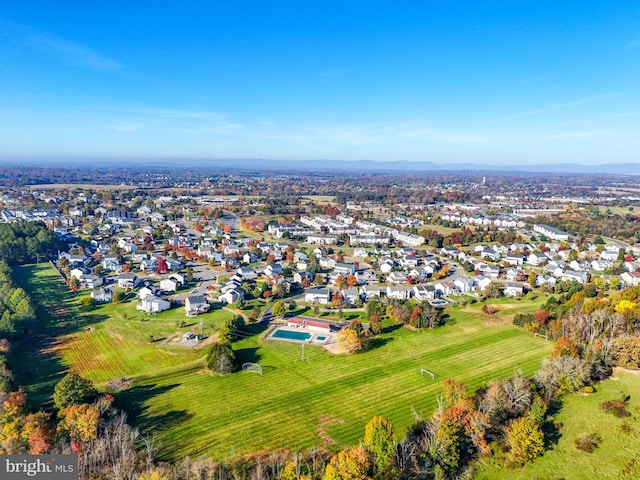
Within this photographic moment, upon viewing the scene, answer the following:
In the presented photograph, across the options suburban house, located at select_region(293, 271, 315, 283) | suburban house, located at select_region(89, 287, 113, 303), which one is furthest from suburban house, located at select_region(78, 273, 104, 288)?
suburban house, located at select_region(293, 271, 315, 283)

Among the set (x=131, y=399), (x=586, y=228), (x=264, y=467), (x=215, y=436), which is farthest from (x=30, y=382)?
(x=586, y=228)

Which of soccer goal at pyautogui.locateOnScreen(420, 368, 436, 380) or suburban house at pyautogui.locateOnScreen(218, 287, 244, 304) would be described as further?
suburban house at pyautogui.locateOnScreen(218, 287, 244, 304)

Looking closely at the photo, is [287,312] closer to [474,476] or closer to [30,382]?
[30,382]

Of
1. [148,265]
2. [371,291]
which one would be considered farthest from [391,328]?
[148,265]

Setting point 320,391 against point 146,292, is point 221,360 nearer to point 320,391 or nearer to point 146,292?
point 320,391

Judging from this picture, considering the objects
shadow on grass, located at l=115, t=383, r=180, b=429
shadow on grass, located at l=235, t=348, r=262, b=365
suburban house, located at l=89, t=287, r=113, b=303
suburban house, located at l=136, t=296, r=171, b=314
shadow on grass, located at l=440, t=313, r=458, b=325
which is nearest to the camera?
shadow on grass, located at l=115, t=383, r=180, b=429

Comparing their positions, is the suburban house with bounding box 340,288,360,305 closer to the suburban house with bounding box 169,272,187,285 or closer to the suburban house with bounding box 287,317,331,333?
the suburban house with bounding box 287,317,331,333
